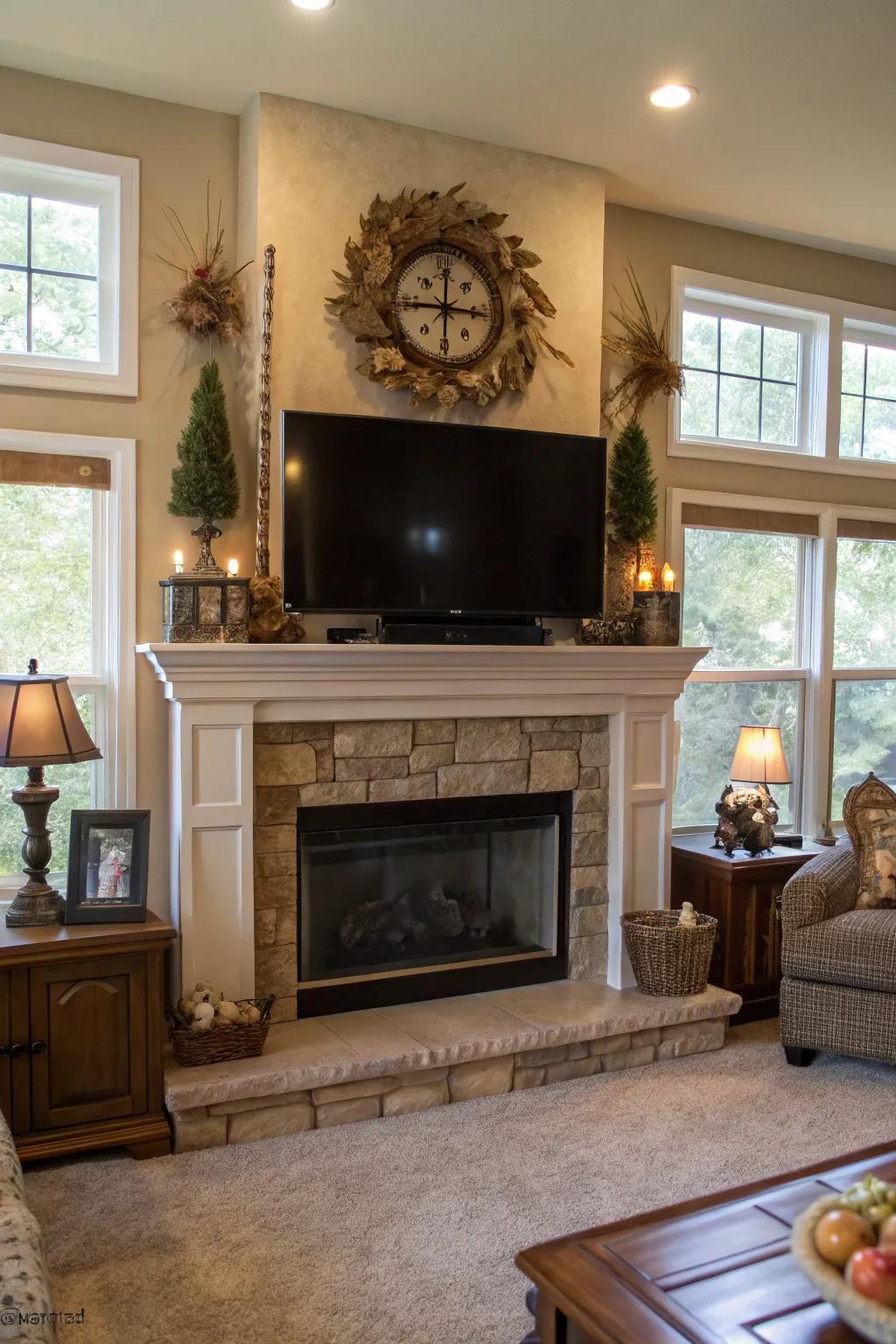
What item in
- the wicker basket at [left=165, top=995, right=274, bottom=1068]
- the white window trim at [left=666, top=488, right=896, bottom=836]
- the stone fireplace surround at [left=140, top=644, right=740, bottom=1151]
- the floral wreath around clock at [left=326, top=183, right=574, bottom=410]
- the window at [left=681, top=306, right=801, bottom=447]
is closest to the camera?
the wicker basket at [left=165, top=995, right=274, bottom=1068]

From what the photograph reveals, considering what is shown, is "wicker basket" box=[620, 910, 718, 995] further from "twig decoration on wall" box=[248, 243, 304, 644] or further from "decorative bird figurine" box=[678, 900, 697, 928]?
"twig decoration on wall" box=[248, 243, 304, 644]

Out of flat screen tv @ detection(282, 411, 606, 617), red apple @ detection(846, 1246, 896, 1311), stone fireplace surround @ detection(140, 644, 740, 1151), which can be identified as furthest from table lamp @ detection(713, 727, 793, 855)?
red apple @ detection(846, 1246, 896, 1311)

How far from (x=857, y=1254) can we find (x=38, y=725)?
226 centimetres

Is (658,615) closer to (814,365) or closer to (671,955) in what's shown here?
(671,955)

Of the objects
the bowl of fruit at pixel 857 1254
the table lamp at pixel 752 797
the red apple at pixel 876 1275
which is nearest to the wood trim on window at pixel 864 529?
the table lamp at pixel 752 797

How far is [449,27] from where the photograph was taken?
2990mm

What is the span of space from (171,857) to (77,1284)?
1.32 meters

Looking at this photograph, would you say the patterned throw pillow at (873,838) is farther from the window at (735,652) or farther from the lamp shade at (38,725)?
the lamp shade at (38,725)

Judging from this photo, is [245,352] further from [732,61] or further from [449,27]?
[732,61]

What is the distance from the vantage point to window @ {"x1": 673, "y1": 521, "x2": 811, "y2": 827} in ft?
14.9

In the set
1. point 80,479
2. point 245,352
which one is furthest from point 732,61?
point 80,479

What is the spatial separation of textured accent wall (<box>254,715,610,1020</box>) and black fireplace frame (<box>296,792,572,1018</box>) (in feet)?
0.13

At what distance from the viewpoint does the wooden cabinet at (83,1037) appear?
280 centimetres

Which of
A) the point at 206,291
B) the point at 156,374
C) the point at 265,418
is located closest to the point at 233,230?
the point at 206,291
